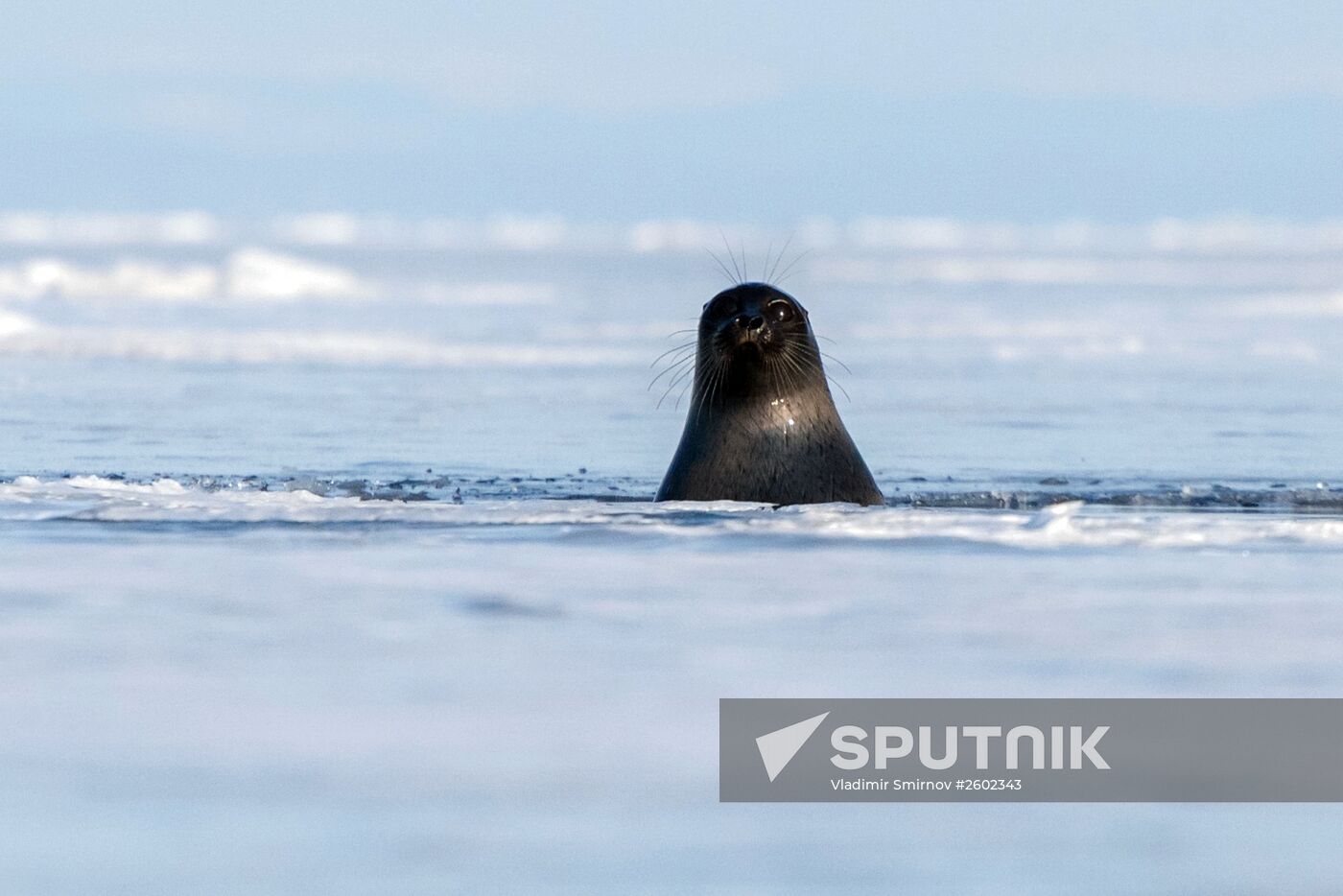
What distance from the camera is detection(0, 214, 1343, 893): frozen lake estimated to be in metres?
3.50

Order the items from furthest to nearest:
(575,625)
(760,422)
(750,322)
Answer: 1. (760,422)
2. (750,322)
3. (575,625)

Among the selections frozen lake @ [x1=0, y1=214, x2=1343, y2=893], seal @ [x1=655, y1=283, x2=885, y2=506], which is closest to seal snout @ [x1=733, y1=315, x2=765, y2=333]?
seal @ [x1=655, y1=283, x2=885, y2=506]

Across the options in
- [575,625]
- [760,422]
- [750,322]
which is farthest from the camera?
[760,422]

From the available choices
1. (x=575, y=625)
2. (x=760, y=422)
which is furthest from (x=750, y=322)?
(x=575, y=625)

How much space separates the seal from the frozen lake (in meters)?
0.56

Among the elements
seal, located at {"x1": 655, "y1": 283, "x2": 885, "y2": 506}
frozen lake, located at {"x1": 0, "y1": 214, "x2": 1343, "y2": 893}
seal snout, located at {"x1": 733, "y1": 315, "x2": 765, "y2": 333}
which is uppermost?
seal snout, located at {"x1": 733, "y1": 315, "x2": 765, "y2": 333}

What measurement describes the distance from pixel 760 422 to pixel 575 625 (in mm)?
3395

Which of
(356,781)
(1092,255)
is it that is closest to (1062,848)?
(356,781)

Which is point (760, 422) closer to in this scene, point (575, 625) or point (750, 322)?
point (750, 322)

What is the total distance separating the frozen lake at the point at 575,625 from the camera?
11.5 ft

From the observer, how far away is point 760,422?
8570 mm

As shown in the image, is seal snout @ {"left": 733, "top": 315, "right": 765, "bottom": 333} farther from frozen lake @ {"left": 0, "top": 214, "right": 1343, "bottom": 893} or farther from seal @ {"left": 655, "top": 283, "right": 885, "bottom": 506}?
frozen lake @ {"left": 0, "top": 214, "right": 1343, "bottom": 893}

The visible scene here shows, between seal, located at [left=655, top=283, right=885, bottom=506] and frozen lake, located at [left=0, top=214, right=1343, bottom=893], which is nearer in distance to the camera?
frozen lake, located at [left=0, top=214, right=1343, bottom=893]

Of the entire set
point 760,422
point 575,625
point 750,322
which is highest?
point 750,322
